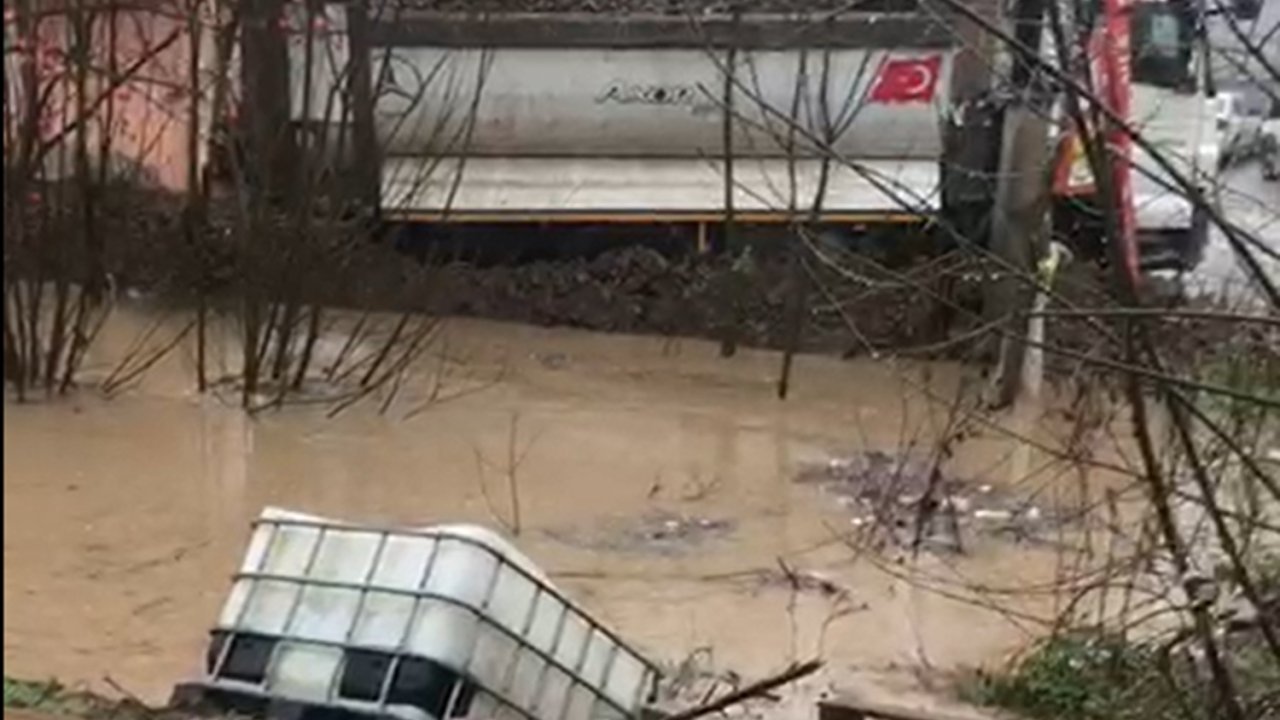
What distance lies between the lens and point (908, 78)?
14109 mm

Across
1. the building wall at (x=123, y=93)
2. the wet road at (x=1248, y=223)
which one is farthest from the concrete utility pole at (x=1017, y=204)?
the building wall at (x=123, y=93)

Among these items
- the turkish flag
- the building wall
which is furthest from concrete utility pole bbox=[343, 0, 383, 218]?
the turkish flag

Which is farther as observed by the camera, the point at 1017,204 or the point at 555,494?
the point at 1017,204

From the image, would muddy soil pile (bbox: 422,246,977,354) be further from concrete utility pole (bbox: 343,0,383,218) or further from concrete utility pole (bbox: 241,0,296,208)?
concrete utility pole (bbox: 241,0,296,208)

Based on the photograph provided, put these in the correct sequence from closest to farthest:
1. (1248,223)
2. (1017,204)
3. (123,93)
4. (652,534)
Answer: (1248,223), (652,534), (123,93), (1017,204)

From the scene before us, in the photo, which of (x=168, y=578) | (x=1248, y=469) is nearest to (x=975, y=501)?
(x=168, y=578)

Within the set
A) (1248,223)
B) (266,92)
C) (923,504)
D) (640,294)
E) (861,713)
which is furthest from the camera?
(640,294)

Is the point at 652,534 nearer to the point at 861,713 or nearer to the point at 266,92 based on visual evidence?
the point at 266,92

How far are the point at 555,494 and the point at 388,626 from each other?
5.14 meters

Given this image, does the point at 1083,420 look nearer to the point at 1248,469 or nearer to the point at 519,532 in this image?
the point at 519,532

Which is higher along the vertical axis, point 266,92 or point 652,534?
point 266,92

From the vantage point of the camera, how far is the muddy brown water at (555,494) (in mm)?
8016

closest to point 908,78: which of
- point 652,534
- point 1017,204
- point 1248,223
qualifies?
point 1017,204

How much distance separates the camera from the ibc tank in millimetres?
5305
